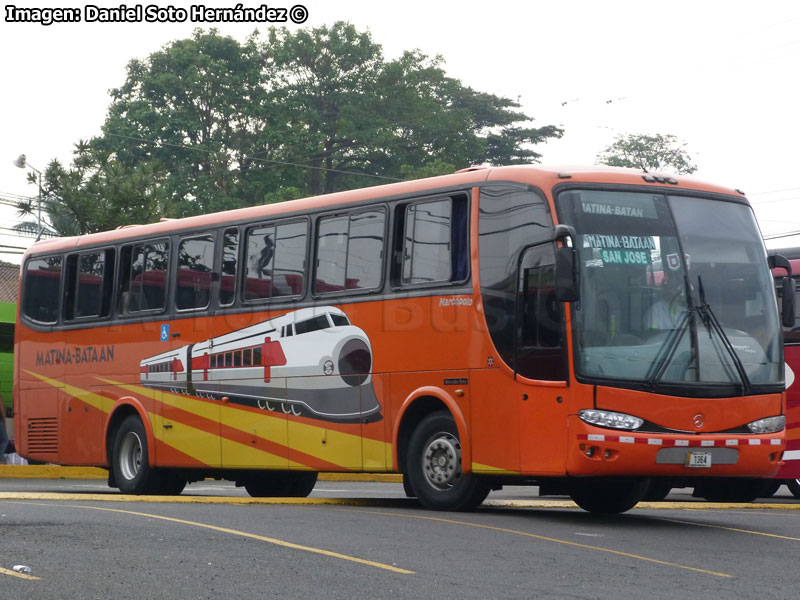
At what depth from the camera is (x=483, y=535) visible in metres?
10.8

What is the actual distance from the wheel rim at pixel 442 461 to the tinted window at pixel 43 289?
25.9 feet

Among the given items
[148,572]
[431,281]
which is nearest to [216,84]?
[431,281]

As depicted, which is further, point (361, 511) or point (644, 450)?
point (361, 511)

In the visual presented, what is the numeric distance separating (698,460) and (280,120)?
158 feet

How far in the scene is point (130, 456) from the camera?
18312 mm

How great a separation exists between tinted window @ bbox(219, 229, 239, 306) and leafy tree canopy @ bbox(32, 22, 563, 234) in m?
37.9

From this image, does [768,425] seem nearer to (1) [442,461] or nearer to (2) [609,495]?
(2) [609,495]

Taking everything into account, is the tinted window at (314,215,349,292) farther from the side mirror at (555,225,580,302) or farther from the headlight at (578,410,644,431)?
the headlight at (578,410,644,431)

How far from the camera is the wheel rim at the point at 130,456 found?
18.2 m

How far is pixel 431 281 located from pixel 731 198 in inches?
123

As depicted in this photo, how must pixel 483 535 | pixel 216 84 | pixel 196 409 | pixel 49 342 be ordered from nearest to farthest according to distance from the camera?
1. pixel 483 535
2. pixel 196 409
3. pixel 49 342
4. pixel 216 84

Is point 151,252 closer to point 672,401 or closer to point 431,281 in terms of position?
point 431,281

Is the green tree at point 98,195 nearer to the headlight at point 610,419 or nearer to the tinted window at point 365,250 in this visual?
the tinted window at point 365,250

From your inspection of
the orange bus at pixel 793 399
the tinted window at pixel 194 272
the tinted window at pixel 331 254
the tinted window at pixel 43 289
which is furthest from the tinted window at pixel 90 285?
the orange bus at pixel 793 399
